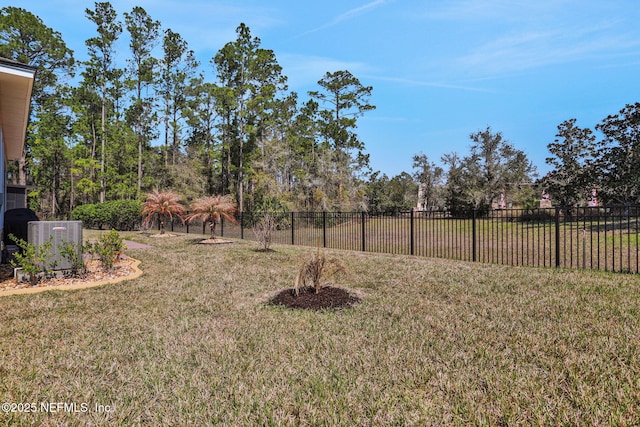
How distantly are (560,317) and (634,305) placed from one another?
1.39 m

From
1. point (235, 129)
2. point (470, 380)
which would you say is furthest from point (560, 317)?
point (235, 129)

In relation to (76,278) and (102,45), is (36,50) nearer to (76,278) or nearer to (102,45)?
(102,45)

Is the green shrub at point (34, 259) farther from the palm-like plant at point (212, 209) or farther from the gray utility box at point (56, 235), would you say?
the palm-like plant at point (212, 209)

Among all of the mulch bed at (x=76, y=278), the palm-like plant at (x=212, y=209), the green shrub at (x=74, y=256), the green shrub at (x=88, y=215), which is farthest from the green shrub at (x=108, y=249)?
the green shrub at (x=88, y=215)

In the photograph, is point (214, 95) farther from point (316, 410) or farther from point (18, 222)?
point (316, 410)

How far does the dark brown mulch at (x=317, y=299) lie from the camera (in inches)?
189

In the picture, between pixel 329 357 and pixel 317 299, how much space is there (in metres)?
1.88

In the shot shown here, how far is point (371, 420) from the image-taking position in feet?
7.19

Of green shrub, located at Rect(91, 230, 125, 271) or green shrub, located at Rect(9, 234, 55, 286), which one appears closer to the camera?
green shrub, located at Rect(9, 234, 55, 286)

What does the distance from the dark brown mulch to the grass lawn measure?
24cm

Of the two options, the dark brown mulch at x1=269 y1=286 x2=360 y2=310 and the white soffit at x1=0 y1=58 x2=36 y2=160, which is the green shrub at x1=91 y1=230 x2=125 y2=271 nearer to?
the white soffit at x1=0 y1=58 x2=36 y2=160

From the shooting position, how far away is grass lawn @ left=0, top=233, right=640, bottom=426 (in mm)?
2311

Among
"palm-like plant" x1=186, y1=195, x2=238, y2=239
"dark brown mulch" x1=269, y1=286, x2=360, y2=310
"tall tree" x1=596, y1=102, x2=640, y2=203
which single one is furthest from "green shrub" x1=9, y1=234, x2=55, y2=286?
"tall tree" x1=596, y1=102, x2=640, y2=203

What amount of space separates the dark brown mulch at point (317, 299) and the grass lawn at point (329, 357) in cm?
24
